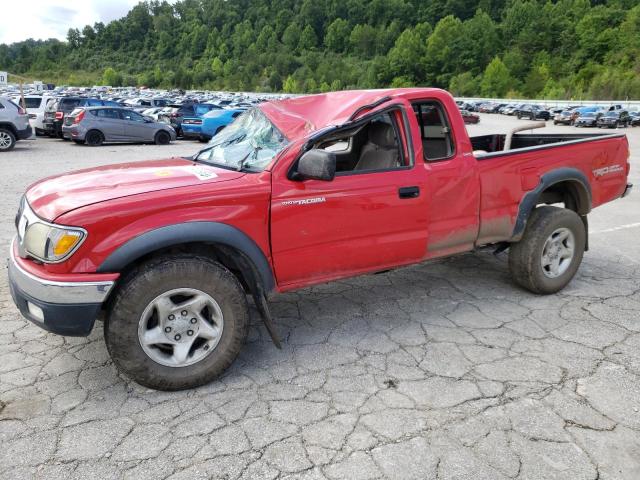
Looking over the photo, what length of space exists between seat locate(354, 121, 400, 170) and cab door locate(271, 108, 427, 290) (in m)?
0.12

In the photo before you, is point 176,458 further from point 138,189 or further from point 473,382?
point 473,382

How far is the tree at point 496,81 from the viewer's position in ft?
317

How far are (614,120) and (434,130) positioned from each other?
37.7m

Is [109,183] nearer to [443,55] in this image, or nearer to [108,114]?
[108,114]

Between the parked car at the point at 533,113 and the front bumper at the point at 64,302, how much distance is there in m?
49.8

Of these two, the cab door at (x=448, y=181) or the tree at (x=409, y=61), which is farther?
the tree at (x=409, y=61)

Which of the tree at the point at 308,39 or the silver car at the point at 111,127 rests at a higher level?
the tree at the point at 308,39

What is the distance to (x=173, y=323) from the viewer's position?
3.08m

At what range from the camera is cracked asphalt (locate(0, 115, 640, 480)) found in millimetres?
2549

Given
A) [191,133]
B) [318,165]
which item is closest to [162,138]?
[191,133]

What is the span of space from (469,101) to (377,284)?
71134 mm

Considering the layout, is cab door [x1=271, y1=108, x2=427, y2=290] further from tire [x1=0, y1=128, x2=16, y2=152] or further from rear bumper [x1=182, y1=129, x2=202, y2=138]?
rear bumper [x1=182, y1=129, x2=202, y2=138]

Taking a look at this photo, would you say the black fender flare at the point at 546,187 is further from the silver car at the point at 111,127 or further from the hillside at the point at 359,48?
the hillside at the point at 359,48

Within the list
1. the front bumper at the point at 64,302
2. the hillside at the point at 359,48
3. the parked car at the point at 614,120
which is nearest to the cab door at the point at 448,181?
the front bumper at the point at 64,302
